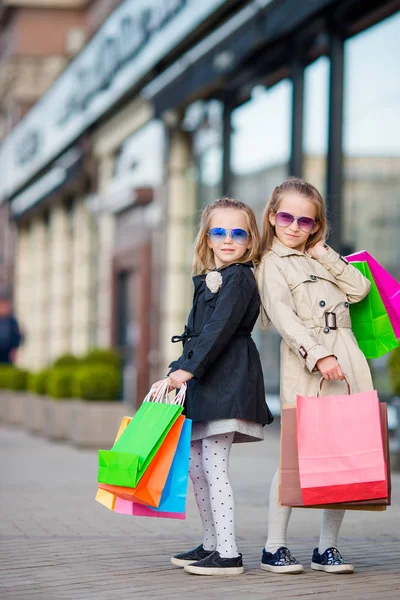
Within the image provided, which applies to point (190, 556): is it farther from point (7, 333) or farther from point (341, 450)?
point (7, 333)

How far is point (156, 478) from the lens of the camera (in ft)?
16.8

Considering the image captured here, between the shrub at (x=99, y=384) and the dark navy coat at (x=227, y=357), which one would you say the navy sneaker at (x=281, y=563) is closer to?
the dark navy coat at (x=227, y=357)

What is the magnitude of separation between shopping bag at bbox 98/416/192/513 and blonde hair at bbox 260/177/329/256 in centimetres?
102

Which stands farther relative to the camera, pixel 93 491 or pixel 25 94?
pixel 25 94

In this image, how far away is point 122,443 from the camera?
525 centimetres

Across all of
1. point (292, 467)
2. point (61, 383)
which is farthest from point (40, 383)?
point (292, 467)

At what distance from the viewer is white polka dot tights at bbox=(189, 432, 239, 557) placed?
537cm

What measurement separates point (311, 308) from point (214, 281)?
18.3 inches

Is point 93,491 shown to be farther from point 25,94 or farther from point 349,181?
point 25,94

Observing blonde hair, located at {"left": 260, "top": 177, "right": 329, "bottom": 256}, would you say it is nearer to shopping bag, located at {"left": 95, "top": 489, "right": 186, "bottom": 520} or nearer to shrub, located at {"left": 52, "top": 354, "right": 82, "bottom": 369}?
shopping bag, located at {"left": 95, "top": 489, "right": 186, "bottom": 520}

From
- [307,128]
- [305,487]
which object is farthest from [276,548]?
[307,128]

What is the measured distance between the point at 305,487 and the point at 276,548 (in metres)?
0.58

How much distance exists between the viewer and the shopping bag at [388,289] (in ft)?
18.4

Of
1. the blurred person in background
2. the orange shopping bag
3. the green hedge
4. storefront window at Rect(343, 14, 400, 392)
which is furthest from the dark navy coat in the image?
the blurred person in background
